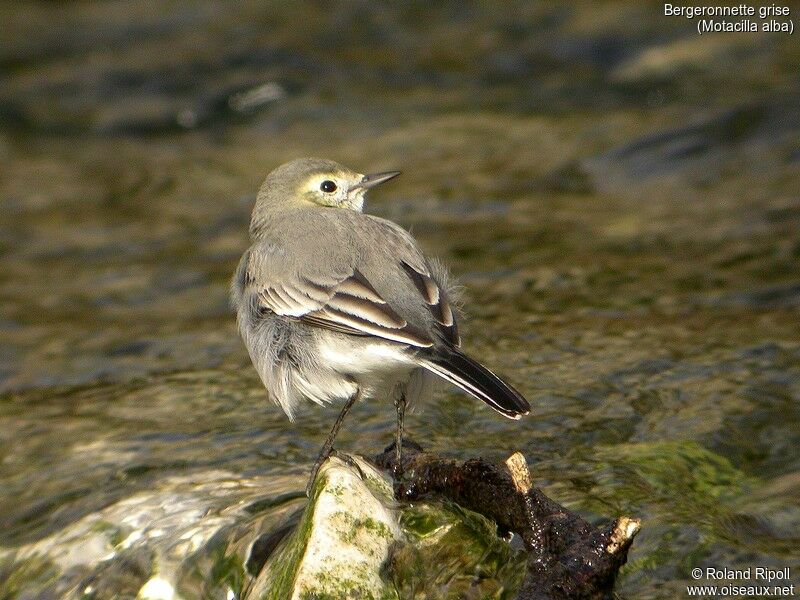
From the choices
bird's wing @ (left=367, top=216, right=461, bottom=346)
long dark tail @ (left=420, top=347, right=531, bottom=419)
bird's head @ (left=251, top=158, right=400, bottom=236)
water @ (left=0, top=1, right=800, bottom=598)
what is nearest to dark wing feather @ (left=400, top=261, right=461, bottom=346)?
bird's wing @ (left=367, top=216, right=461, bottom=346)

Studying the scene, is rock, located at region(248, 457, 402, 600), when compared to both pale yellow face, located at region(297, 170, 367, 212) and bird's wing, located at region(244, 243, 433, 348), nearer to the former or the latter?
bird's wing, located at region(244, 243, 433, 348)

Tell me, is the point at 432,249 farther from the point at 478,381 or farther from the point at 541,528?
the point at 541,528

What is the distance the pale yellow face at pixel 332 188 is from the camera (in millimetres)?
6969

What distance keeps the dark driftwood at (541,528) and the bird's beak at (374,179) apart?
2088mm

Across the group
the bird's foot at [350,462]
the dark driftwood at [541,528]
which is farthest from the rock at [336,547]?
the dark driftwood at [541,528]

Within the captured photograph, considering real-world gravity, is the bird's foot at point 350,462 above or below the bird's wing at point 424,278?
below

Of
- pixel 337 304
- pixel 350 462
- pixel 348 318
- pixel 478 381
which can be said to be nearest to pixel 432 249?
pixel 337 304

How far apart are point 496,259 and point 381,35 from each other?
680 cm

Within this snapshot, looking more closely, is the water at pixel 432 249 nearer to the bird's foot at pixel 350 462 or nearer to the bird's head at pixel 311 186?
the bird's foot at pixel 350 462

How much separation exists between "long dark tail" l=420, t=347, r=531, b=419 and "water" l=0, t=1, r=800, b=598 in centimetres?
69

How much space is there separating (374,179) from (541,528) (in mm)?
2818

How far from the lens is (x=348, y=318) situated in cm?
562

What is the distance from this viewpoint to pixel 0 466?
708 centimetres

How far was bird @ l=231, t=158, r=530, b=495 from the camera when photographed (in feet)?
17.8
